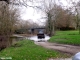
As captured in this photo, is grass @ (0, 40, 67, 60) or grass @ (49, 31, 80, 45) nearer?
grass @ (0, 40, 67, 60)

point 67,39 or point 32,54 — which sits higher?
point 32,54

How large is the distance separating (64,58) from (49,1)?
3.88 m

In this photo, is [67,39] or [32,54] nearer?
[32,54]

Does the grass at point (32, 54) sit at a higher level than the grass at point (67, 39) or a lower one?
higher

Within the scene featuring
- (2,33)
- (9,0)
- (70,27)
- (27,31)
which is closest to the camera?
(9,0)

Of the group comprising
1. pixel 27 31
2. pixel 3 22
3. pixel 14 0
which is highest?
pixel 14 0

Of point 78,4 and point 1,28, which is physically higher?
point 78,4

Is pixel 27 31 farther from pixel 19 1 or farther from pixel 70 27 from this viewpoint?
pixel 19 1

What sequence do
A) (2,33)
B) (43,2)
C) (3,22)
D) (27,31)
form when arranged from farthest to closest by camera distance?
(27,31) → (2,33) → (3,22) → (43,2)

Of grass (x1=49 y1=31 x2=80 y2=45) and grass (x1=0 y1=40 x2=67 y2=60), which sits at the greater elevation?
grass (x1=0 y1=40 x2=67 y2=60)

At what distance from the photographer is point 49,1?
39.9 ft

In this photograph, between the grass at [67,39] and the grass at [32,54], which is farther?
the grass at [67,39]

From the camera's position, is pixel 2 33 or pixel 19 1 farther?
pixel 2 33

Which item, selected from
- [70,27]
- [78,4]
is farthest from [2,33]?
[70,27]
